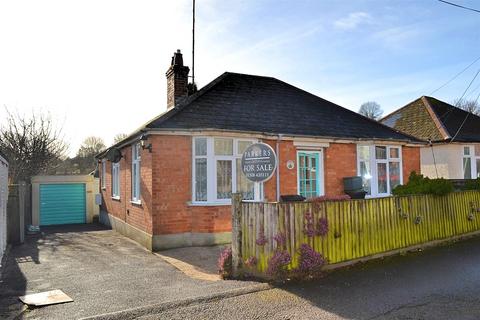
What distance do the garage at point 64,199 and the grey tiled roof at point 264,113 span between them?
28.5 feet

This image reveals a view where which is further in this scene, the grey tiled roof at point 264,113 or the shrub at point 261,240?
the grey tiled roof at point 264,113

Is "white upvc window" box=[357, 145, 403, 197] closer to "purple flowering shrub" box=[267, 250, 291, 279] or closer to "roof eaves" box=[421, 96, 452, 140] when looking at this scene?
"roof eaves" box=[421, 96, 452, 140]

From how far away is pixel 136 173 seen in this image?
12039 millimetres

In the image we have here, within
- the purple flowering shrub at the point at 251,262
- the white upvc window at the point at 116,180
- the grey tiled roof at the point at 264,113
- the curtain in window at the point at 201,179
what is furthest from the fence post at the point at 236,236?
the white upvc window at the point at 116,180

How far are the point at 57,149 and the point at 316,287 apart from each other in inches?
868

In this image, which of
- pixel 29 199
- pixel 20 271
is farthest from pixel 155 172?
pixel 29 199

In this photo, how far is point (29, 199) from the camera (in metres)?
16.5

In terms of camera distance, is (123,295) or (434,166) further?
(434,166)

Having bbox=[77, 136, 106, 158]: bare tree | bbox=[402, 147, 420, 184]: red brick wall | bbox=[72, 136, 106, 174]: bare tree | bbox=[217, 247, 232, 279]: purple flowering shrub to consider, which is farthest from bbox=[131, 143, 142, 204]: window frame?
bbox=[77, 136, 106, 158]: bare tree

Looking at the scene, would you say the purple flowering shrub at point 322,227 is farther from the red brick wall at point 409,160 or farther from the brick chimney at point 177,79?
the red brick wall at point 409,160

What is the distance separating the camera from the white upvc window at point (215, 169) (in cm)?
1028

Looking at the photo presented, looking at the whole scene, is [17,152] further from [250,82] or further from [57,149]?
[250,82]

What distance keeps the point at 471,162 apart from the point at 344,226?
51.3ft

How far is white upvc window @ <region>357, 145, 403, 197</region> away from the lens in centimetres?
1348
